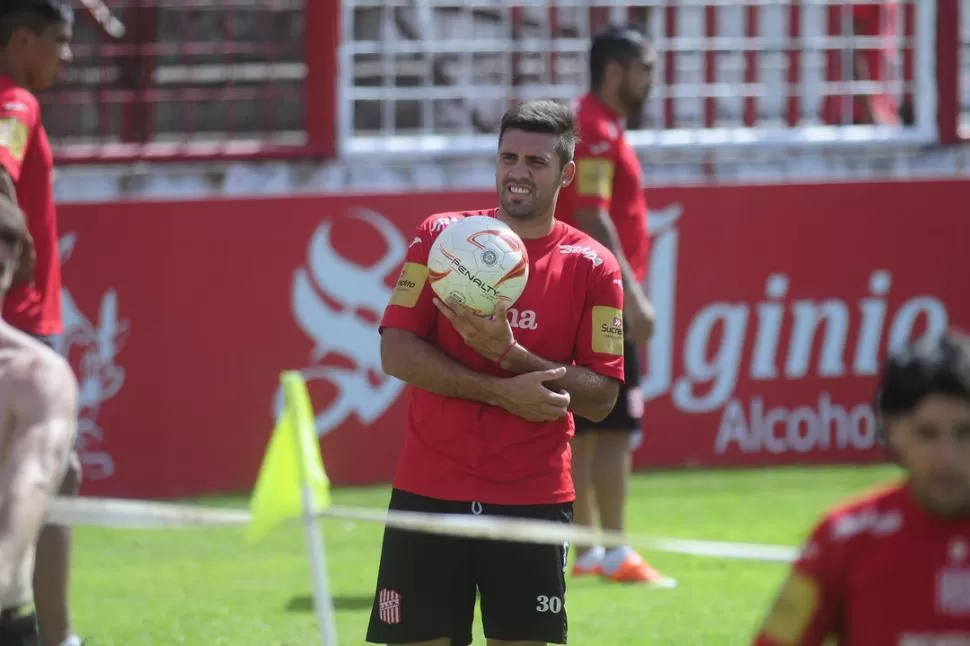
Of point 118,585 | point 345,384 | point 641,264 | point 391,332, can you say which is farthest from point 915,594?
point 345,384

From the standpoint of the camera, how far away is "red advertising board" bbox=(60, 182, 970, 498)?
9.65 m

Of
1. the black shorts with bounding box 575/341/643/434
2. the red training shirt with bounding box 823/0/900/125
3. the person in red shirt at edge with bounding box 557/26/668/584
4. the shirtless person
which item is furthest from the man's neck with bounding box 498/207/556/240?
the red training shirt with bounding box 823/0/900/125

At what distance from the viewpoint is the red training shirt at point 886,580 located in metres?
2.98

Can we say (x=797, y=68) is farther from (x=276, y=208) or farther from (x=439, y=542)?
(x=439, y=542)

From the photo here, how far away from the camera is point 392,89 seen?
A: 37.8ft

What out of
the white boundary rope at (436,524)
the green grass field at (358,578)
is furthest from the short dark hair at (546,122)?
the green grass field at (358,578)

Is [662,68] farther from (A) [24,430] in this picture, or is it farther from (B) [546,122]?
(A) [24,430]

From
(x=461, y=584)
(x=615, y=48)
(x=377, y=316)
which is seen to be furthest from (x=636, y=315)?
(x=377, y=316)

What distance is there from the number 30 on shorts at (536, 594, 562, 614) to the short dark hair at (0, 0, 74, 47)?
2700 millimetres

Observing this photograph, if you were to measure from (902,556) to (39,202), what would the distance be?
363cm

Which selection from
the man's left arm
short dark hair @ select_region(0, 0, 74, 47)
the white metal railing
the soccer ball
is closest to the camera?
the man's left arm

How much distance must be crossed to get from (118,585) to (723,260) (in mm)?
4563

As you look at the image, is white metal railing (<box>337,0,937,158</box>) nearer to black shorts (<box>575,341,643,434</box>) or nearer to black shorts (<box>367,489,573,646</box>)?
black shorts (<box>575,341,643,434</box>)

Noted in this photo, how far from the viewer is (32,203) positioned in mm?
5711
